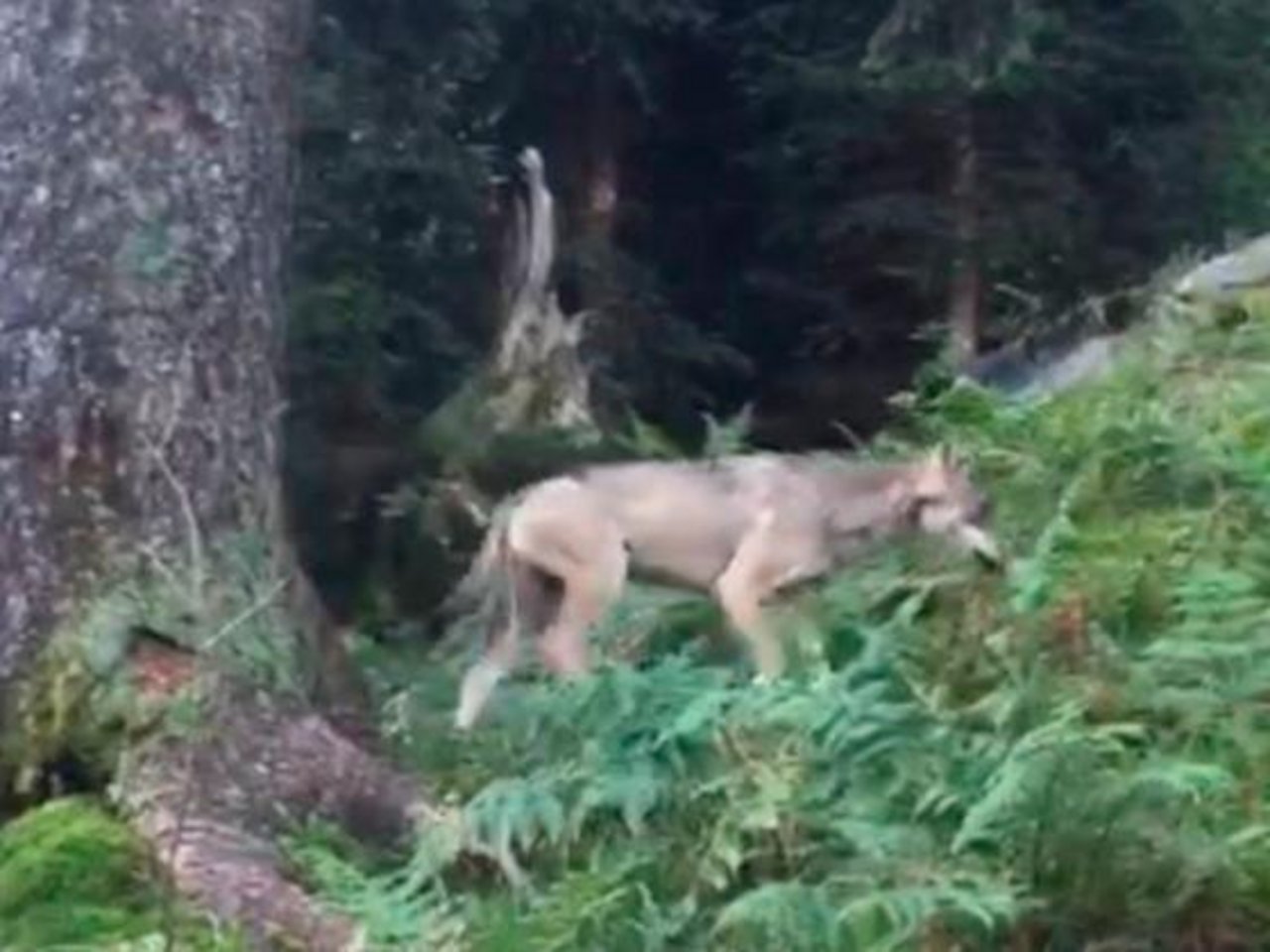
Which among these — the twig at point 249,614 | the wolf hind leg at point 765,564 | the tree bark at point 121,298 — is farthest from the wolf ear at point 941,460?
the tree bark at point 121,298

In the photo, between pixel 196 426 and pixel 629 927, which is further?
pixel 196 426

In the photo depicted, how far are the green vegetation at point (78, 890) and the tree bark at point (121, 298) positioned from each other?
0.68m

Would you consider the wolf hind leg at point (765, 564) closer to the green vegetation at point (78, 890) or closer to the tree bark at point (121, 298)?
the tree bark at point (121, 298)

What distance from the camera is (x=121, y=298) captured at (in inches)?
362

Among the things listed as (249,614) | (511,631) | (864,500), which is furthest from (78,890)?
(864,500)

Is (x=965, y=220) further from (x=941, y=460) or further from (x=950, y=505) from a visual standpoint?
(x=950, y=505)

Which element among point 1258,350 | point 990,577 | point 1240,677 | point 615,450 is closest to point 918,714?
point 1240,677

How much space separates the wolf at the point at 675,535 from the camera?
10875mm

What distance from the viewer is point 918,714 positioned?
8055 millimetres

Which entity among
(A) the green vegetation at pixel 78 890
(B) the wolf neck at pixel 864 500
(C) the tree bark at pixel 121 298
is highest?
(C) the tree bark at pixel 121 298

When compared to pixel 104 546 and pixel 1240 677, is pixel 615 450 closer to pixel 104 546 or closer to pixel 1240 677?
pixel 104 546

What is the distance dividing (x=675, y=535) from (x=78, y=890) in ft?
10.8

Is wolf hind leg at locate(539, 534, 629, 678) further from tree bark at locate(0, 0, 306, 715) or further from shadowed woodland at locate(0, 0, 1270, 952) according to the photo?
tree bark at locate(0, 0, 306, 715)

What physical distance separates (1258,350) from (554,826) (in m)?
5.03
